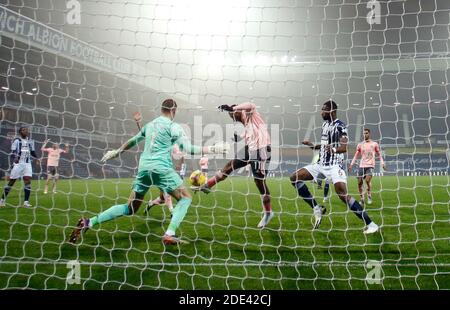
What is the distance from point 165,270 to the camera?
4.30m

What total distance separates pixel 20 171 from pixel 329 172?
290 inches

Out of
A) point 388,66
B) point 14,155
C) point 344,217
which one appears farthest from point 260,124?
point 388,66

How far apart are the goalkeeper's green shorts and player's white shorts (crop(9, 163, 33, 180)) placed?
585 centimetres

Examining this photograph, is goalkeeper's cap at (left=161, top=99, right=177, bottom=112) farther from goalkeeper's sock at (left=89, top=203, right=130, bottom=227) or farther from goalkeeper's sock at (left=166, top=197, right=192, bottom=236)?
goalkeeper's sock at (left=89, top=203, right=130, bottom=227)

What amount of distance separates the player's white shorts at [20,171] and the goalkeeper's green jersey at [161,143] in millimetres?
5869

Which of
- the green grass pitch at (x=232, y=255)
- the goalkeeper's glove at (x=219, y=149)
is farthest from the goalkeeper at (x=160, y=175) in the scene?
the green grass pitch at (x=232, y=255)

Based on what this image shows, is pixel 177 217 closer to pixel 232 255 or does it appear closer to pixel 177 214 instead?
pixel 177 214

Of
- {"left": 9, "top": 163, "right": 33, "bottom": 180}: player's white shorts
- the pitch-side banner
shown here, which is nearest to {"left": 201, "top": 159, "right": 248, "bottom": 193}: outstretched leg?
{"left": 9, "top": 163, "right": 33, "bottom": 180}: player's white shorts

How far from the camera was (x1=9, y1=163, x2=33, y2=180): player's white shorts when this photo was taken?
382 inches

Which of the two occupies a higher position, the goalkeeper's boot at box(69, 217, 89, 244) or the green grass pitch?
the goalkeeper's boot at box(69, 217, 89, 244)

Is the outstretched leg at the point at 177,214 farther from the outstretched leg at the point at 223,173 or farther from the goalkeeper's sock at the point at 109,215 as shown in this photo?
the outstretched leg at the point at 223,173

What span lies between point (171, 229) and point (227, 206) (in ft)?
17.5

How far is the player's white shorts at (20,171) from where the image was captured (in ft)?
31.8
